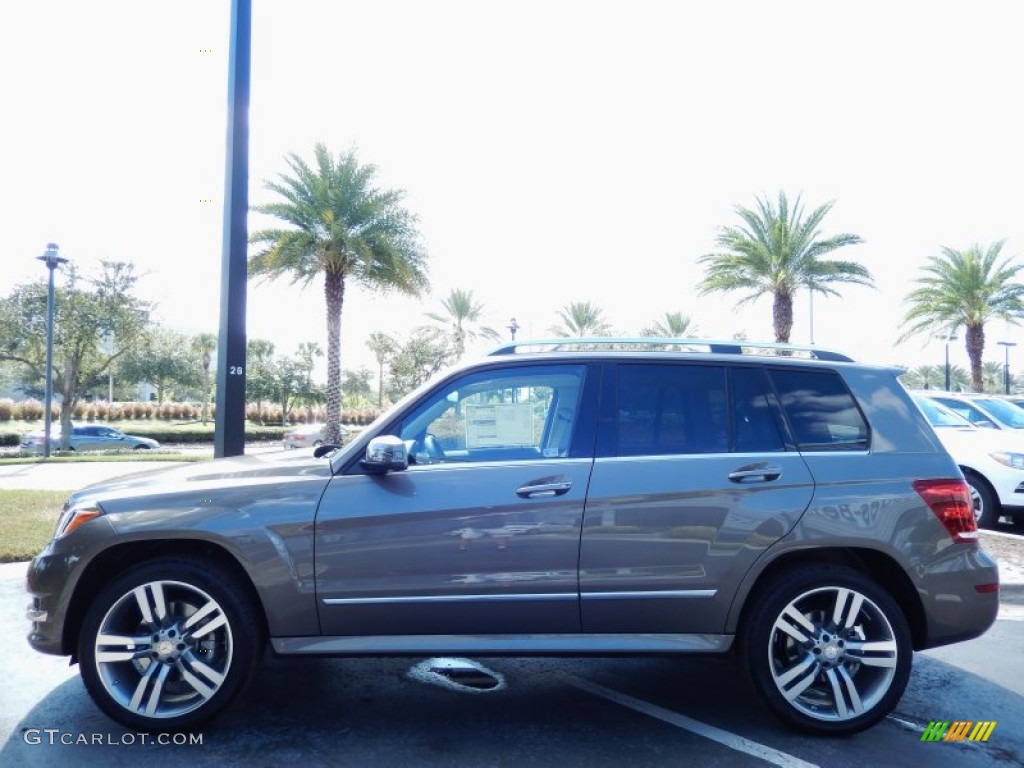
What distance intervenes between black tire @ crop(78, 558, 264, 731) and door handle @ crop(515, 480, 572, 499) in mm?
1428

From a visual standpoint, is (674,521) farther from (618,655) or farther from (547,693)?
(547,693)

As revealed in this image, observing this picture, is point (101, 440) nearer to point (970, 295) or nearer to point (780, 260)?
point (780, 260)

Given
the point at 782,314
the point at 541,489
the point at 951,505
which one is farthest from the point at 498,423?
the point at 782,314

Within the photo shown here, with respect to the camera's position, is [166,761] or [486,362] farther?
[486,362]

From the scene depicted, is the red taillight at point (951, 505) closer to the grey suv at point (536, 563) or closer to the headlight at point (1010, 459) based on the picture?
the grey suv at point (536, 563)

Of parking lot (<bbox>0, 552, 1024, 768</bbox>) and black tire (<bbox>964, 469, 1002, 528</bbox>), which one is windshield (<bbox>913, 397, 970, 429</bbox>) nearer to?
black tire (<bbox>964, 469, 1002, 528</bbox>)

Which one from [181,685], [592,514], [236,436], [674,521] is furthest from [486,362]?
[236,436]

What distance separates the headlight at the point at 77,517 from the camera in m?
3.60

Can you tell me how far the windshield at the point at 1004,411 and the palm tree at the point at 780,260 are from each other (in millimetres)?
12018

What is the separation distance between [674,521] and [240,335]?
17.5 ft

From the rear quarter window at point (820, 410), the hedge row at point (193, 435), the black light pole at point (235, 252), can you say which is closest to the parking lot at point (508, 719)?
the rear quarter window at point (820, 410)

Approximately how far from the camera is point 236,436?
732 centimetres

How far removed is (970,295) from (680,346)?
25936 mm

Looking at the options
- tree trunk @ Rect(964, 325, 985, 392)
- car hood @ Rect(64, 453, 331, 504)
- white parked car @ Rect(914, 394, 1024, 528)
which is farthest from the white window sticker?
tree trunk @ Rect(964, 325, 985, 392)
